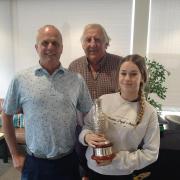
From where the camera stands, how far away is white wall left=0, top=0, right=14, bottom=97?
144 inches

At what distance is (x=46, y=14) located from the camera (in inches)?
140

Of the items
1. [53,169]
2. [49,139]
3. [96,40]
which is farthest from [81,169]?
[96,40]

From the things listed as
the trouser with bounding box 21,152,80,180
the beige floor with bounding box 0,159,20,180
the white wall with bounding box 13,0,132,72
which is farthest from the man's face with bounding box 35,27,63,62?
the beige floor with bounding box 0,159,20,180

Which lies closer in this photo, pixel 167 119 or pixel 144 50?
pixel 167 119

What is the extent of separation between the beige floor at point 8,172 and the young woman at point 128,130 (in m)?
2.00

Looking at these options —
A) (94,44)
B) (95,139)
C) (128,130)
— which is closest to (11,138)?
Answer: (95,139)

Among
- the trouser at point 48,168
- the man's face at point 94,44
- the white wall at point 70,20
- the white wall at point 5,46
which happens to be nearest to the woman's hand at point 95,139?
the trouser at point 48,168

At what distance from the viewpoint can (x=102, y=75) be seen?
1972mm

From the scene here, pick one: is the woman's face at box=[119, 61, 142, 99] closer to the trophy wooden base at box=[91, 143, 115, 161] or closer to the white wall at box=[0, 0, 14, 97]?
the trophy wooden base at box=[91, 143, 115, 161]

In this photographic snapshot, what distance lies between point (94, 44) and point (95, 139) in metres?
0.89

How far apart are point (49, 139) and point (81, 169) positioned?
48 centimetres

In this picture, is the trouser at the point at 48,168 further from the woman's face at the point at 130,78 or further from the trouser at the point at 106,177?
the woman's face at the point at 130,78

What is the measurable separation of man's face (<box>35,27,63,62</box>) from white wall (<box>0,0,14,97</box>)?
243 cm

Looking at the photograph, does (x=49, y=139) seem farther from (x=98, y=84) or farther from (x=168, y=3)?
(x=168, y=3)
